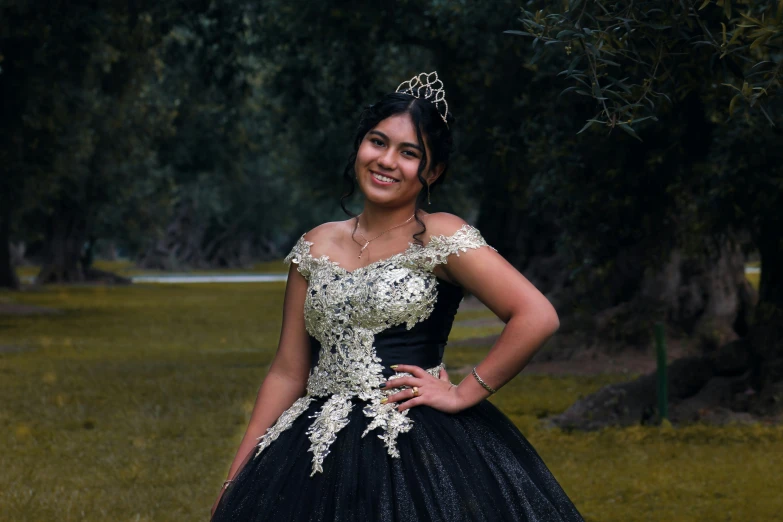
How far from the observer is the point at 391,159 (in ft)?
12.3

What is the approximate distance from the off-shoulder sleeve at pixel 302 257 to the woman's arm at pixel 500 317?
0.45 m

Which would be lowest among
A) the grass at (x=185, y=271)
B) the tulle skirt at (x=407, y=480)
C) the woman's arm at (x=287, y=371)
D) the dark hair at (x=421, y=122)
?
the grass at (x=185, y=271)

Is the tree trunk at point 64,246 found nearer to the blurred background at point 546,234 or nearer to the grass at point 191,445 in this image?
the blurred background at point 546,234

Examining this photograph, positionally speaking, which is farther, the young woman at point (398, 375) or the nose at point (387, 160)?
the nose at point (387, 160)

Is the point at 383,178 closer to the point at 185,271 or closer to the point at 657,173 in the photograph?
the point at 657,173

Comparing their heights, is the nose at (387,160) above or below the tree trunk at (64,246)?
above

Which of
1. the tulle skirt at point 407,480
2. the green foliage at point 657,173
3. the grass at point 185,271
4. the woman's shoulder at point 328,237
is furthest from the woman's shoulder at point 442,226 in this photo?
the grass at point 185,271

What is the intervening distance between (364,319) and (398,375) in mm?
206

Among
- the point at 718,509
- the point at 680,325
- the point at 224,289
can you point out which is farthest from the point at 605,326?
the point at 224,289

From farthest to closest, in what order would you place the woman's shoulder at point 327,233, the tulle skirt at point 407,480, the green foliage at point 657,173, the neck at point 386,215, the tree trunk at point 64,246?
the tree trunk at point 64,246 < the green foliage at point 657,173 < the woman's shoulder at point 327,233 < the neck at point 386,215 < the tulle skirt at point 407,480

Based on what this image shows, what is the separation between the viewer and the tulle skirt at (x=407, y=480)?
11.6ft

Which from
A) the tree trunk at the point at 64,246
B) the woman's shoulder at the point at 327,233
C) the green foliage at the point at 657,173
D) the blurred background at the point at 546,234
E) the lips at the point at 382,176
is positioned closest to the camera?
the lips at the point at 382,176

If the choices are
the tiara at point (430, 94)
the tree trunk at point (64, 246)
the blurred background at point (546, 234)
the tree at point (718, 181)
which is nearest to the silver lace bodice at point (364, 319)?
the tiara at point (430, 94)

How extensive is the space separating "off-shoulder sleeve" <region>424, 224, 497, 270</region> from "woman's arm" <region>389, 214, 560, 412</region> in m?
0.02
